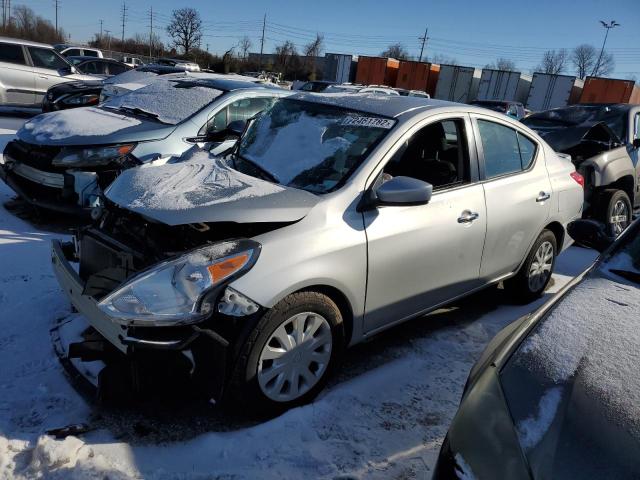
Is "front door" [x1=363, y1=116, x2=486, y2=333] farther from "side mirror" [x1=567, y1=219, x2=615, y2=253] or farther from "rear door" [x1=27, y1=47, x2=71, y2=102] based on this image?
"rear door" [x1=27, y1=47, x2=71, y2=102]

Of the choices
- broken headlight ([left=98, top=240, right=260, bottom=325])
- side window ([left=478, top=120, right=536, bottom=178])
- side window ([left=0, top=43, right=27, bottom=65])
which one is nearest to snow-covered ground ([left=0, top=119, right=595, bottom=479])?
broken headlight ([left=98, top=240, right=260, bottom=325])

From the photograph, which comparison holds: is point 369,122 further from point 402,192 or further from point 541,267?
point 541,267

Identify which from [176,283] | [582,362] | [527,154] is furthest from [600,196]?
[176,283]

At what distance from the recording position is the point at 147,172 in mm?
3201

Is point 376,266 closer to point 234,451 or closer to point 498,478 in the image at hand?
point 234,451

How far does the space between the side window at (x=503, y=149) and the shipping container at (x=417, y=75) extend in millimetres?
35468

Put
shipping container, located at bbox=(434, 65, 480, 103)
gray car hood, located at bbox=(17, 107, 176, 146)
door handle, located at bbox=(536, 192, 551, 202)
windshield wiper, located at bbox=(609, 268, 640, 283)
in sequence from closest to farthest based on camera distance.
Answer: windshield wiper, located at bbox=(609, 268, 640, 283)
door handle, located at bbox=(536, 192, 551, 202)
gray car hood, located at bbox=(17, 107, 176, 146)
shipping container, located at bbox=(434, 65, 480, 103)

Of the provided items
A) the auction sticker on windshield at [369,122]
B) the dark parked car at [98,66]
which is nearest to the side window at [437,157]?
the auction sticker on windshield at [369,122]

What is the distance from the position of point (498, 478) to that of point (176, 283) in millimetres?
1566

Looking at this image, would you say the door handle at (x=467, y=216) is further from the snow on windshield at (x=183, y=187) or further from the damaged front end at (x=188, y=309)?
the damaged front end at (x=188, y=309)

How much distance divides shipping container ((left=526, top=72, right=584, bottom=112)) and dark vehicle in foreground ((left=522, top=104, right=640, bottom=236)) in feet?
93.8

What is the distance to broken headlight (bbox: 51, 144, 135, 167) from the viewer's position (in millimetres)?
4965

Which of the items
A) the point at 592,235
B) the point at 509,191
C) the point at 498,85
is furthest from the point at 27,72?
the point at 498,85

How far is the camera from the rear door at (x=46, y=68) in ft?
39.2
